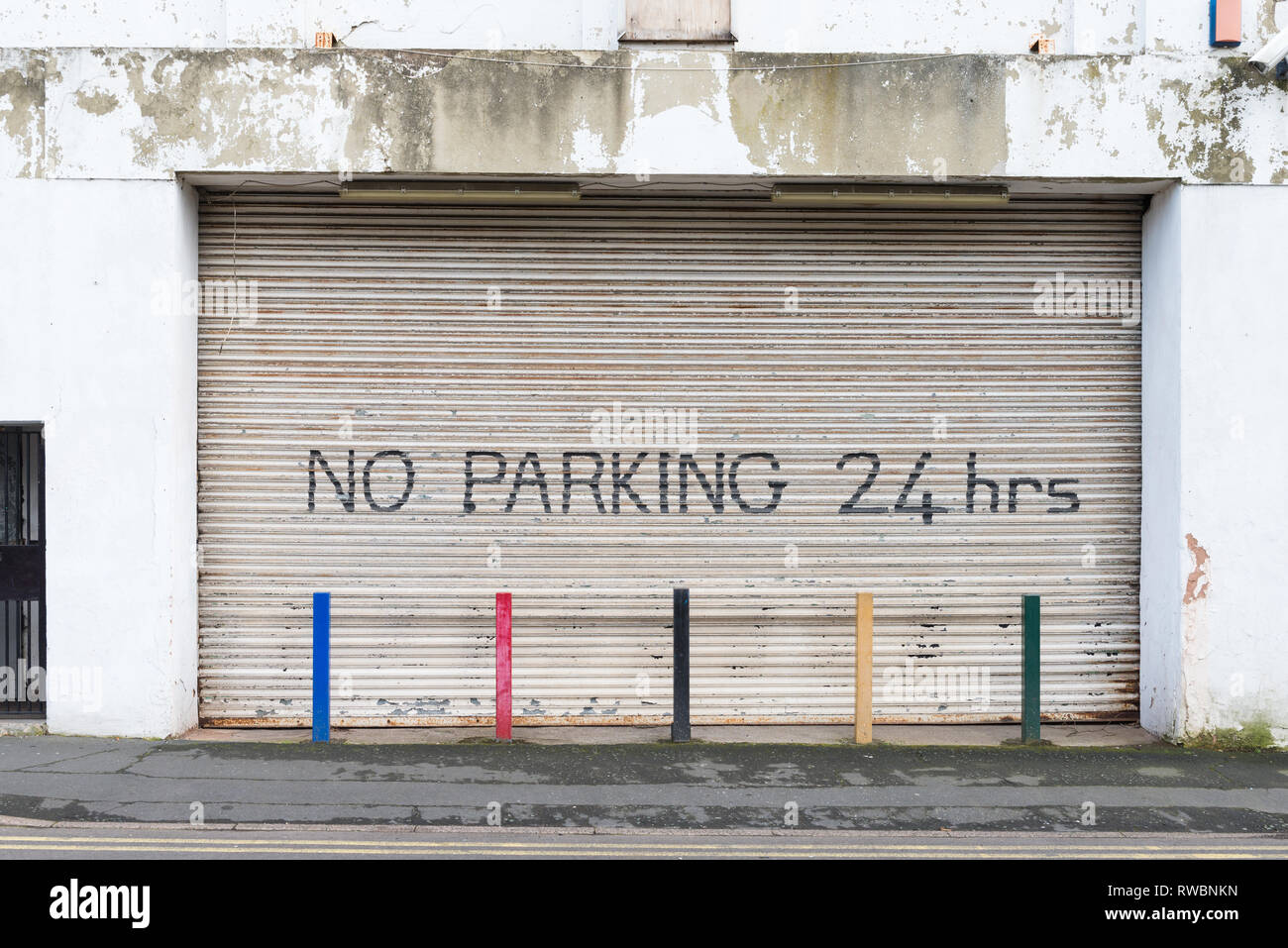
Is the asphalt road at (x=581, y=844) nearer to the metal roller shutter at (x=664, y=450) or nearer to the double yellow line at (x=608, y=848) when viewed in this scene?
the double yellow line at (x=608, y=848)

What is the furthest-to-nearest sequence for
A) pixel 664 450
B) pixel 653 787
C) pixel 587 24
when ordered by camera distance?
pixel 664 450, pixel 587 24, pixel 653 787

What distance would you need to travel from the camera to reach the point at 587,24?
8.44 meters

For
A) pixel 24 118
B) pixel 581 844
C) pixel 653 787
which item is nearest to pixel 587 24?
pixel 24 118

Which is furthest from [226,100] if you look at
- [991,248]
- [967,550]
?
[967,550]

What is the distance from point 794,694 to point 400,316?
4.43 m

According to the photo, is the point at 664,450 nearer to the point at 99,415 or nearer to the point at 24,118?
the point at 99,415

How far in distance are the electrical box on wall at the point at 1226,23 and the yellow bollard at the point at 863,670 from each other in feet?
16.6

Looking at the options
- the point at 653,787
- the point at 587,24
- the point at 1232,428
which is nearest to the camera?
the point at 653,787

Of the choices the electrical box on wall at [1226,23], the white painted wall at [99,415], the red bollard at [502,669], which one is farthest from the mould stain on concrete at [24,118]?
the electrical box on wall at [1226,23]

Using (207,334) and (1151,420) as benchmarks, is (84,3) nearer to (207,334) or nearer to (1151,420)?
(207,334)

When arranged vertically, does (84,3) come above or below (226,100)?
above

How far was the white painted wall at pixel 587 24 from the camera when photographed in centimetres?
833

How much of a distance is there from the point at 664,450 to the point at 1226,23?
542 cm

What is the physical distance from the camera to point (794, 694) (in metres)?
8.68
